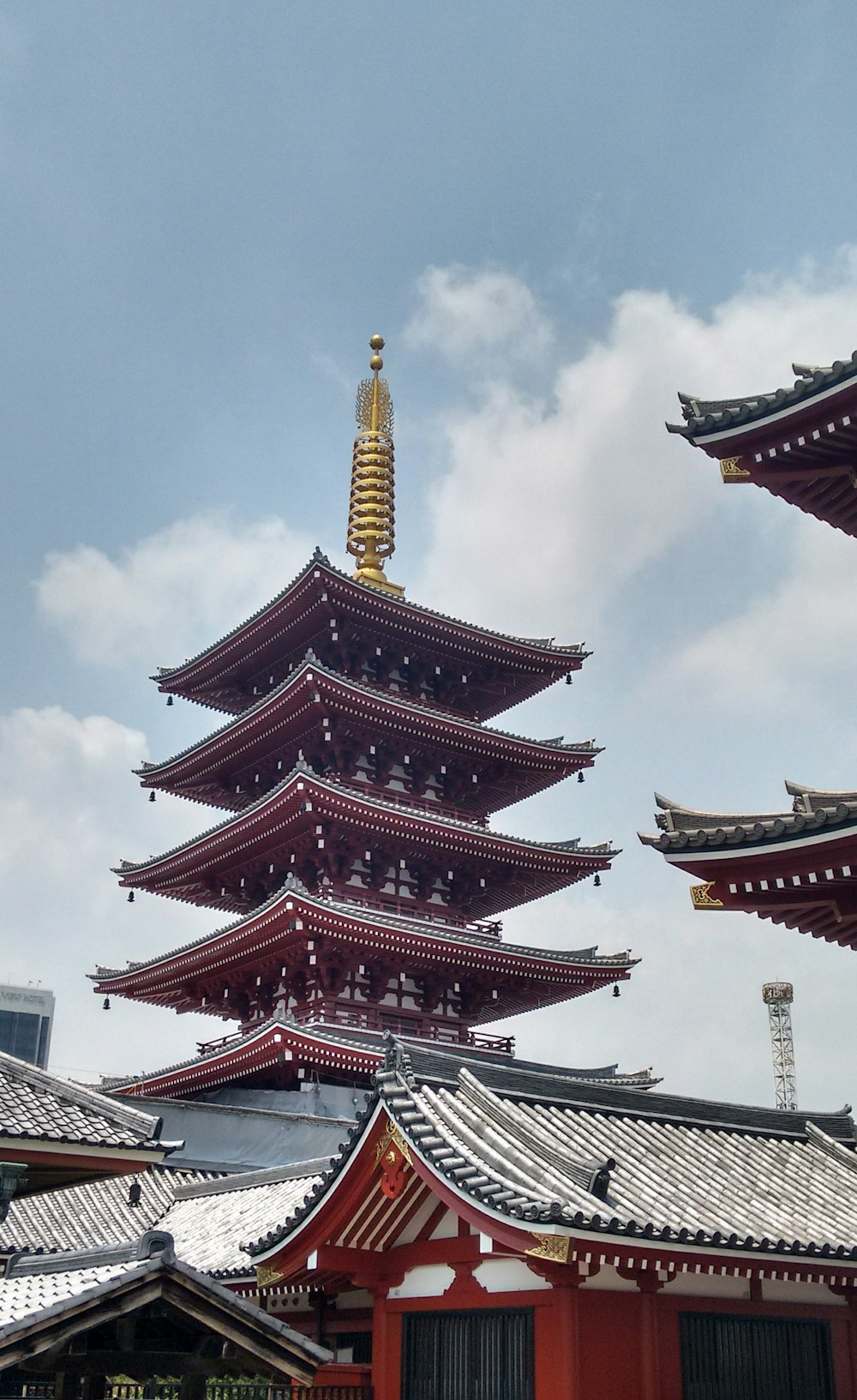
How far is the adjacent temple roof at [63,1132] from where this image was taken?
1266 cm

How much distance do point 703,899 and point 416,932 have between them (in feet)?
67.2

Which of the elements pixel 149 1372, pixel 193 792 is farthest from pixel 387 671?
pixel 149 1372

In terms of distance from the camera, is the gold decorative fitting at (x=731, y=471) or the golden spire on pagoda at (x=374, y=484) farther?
the golden spire on pagoda at (x=374, y=484)

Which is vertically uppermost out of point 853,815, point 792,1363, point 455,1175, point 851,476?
point 851,476

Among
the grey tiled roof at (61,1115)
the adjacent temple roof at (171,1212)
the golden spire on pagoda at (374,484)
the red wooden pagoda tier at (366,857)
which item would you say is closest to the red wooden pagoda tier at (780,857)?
the grey tiled roof at (61,1115)

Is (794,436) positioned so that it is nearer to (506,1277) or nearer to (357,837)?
(506,1277)

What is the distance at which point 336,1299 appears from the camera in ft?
60.2

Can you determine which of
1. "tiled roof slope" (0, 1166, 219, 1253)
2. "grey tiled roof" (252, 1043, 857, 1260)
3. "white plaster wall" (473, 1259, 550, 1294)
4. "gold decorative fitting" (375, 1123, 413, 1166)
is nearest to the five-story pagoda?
"tiled roof slope" (0, 1166, 219, 1253)

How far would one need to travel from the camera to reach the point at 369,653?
130 feet

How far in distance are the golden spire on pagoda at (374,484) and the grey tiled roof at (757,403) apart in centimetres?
2595

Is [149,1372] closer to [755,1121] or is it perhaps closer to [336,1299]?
[336,1299]

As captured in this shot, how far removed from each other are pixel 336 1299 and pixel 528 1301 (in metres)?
5.02

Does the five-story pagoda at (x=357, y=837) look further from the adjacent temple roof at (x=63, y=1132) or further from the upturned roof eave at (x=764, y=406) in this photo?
the upturned roof eave at (x=764, y=406)

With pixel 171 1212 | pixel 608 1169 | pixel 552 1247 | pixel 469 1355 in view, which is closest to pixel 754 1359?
pixel 469 1355
